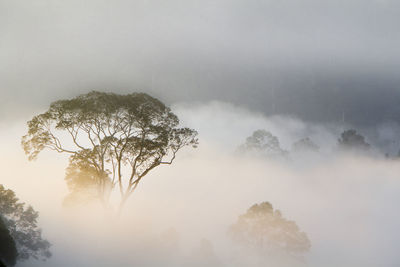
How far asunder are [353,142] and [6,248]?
424 feet

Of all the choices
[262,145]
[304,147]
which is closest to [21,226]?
[262,145]

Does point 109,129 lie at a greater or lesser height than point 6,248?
greater

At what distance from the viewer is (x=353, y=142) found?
477 feet

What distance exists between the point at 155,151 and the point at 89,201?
12.5m

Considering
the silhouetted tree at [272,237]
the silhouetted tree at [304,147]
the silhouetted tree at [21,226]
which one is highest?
the silhouetted tree at [304,147]

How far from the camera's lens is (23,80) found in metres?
178

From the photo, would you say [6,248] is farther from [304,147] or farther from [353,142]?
[353,142]

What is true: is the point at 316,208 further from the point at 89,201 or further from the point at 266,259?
the point at 89,201

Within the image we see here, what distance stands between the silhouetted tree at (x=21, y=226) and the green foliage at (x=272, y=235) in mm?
25184

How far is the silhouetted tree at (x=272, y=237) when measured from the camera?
5272 cm

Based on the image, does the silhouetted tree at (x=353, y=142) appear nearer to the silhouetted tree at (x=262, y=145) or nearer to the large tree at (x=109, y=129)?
the silhouetted tree at (x=262, y=145)

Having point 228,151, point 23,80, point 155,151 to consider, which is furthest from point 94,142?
point 23,80

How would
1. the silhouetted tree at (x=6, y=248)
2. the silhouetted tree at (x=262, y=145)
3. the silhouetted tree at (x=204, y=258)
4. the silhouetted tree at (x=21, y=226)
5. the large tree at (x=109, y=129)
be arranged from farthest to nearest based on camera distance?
the silhouetted tree at (x=262, y=145)
the silhouetted tree at (x=204, y=258)
the large tree at (x=109, y=129)
the silhouetted tree at (x=21, y=226)
the silhouetted tree at (x=6, y=248)


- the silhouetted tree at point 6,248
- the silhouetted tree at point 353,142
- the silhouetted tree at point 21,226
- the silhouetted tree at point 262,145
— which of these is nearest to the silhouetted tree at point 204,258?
the silhouetted tree at point 21,226
